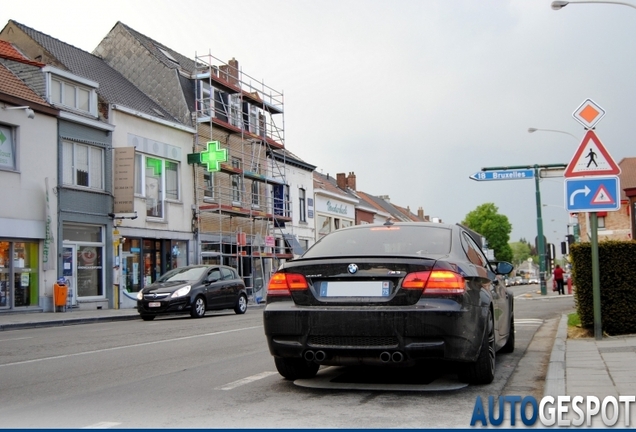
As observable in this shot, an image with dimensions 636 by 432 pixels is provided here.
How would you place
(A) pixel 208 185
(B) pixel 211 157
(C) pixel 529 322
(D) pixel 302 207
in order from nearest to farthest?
(C) pixel 529 322, (B) pixel 211 157, (A) pixel 208 185, (D) pixel 302 207

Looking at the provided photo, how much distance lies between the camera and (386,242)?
6.87 m

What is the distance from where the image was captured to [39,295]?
23594 millimetres

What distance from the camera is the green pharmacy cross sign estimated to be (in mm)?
31875

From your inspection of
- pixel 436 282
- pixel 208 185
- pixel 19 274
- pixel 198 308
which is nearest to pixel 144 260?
pixel 208 185

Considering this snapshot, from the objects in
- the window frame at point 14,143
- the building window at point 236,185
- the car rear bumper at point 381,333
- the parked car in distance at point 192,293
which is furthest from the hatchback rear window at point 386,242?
the building window at point 236,185

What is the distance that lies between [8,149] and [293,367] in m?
19.2

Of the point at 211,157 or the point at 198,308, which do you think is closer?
the point at 198,308

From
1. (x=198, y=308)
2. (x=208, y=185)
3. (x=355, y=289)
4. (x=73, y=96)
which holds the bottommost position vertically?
(x=198, y=308)

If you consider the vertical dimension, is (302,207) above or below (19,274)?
above

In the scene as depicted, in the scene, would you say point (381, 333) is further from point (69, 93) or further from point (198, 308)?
point (69, 93)

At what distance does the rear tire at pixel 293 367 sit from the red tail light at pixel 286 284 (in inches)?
29.0

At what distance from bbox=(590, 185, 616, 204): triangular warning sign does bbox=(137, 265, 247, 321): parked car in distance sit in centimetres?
1210

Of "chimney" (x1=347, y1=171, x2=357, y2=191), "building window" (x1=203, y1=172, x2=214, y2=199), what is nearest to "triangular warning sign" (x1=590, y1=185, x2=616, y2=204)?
"building window" (x1=203, y1=172, x2=214, y2=199)

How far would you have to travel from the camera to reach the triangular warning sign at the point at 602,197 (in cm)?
987
